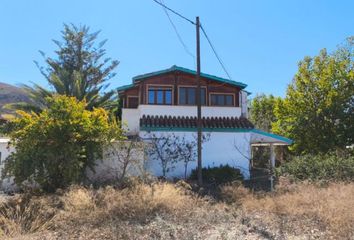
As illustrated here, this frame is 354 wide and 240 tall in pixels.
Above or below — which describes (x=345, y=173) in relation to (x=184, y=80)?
below

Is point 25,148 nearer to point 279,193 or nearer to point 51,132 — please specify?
point 51,132

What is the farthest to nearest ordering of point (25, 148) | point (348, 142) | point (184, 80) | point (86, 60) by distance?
point (86, 60), point (348, 142), point (184, 80), point (25, 148)

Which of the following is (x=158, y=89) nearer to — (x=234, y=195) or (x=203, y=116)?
(x=203, y=116)

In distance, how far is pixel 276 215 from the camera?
33.3ft

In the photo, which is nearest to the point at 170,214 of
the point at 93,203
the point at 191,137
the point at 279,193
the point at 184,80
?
the point at 93,203

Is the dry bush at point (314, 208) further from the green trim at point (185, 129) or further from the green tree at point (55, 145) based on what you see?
the green trim at point (185, 129)

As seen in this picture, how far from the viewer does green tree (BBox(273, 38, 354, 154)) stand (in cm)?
2505

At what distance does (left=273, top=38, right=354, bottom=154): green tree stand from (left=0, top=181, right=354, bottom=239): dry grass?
14.4 meters

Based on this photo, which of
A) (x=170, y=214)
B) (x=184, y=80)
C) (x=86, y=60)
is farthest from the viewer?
(x=86, y=60)

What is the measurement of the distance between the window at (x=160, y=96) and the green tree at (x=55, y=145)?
5.91m

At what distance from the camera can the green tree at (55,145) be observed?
47.8 ft

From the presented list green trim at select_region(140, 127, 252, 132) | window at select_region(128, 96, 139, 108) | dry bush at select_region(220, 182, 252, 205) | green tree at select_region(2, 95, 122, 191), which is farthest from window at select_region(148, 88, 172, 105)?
dry bush at select_region(220, 182, 252, 205)

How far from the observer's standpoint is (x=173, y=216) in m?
9.46

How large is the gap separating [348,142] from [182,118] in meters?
11.9
